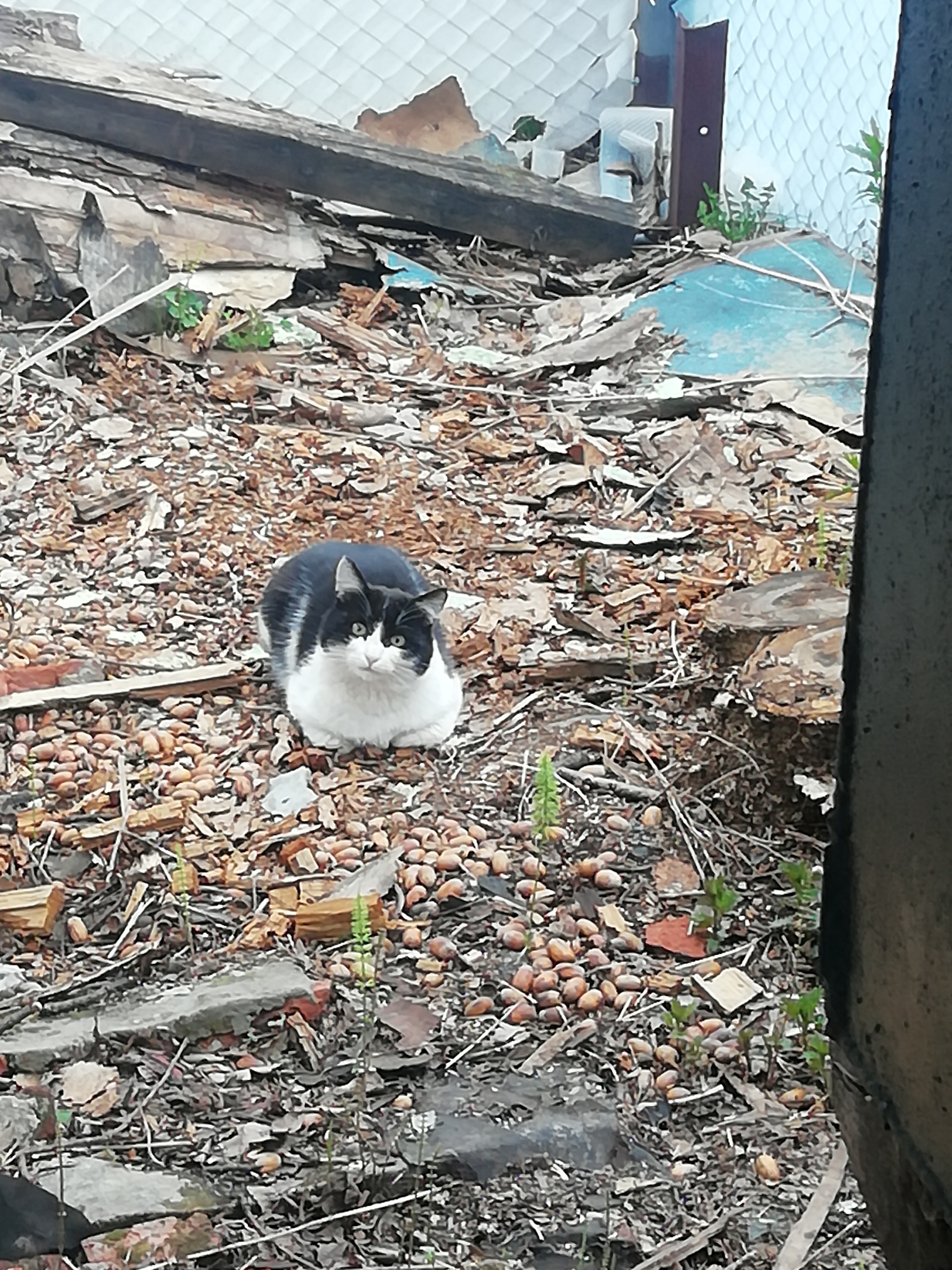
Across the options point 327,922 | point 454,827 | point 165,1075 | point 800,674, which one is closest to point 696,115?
point 800,674

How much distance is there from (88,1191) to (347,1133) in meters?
0.36

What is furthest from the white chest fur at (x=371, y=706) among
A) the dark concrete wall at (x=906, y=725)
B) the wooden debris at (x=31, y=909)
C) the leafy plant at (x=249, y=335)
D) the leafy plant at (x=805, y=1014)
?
the leafy plant at (x=249, y=335)

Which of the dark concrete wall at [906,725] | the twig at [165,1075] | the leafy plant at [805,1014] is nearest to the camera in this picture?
the dark concrete wall at [906,725]

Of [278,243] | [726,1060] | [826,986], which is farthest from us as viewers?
[278,243]

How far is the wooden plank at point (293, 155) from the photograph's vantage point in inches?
210

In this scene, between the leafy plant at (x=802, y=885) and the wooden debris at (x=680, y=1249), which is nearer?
the wooden debris at (x=680, y=1249)

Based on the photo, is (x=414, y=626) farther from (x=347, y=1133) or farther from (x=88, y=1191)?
(x=88, y=1191)

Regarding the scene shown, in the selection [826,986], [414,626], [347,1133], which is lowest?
[347,1133]

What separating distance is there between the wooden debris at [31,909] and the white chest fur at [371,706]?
73cm

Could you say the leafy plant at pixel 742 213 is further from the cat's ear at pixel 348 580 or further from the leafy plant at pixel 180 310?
the cat's ear at pixel 348 580

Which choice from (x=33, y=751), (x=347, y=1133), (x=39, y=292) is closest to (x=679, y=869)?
(x=347, y=1133)

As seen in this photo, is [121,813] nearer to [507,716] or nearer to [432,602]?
[432,602]

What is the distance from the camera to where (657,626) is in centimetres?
349

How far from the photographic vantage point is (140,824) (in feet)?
8.99
